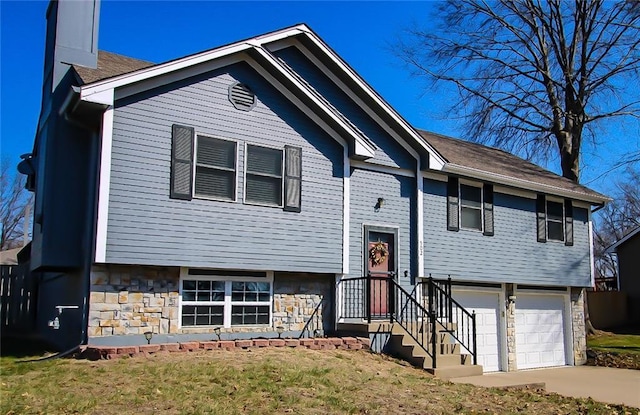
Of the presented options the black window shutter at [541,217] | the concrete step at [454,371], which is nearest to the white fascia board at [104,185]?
the concrete step at [454,371]

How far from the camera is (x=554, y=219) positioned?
17.5 meters

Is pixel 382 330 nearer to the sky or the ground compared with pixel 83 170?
nearer to the ground

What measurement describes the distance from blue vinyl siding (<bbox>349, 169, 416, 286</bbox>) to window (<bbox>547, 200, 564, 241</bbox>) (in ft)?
17.7

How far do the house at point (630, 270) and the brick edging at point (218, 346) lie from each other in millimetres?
20532

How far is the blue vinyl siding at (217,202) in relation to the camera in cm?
1009

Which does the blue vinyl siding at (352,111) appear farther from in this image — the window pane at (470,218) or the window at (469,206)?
the window pane at (470,218)

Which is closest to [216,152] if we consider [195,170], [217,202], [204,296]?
[195,170]

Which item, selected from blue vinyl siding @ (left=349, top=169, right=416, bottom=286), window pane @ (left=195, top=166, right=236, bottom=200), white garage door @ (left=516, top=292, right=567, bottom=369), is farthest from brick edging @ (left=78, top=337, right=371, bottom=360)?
white garage door @ (left=516, top=292, right=567, bottom=369)

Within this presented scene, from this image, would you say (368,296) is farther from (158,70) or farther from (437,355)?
(158,70)

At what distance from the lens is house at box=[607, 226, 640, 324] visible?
89.0 ft

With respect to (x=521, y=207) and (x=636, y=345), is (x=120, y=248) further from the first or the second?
(x=636, y=345)

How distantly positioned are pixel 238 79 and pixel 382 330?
5.59m

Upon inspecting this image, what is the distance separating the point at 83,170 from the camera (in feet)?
36.3

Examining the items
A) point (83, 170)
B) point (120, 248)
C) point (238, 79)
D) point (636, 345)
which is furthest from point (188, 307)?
point (636, 345)
